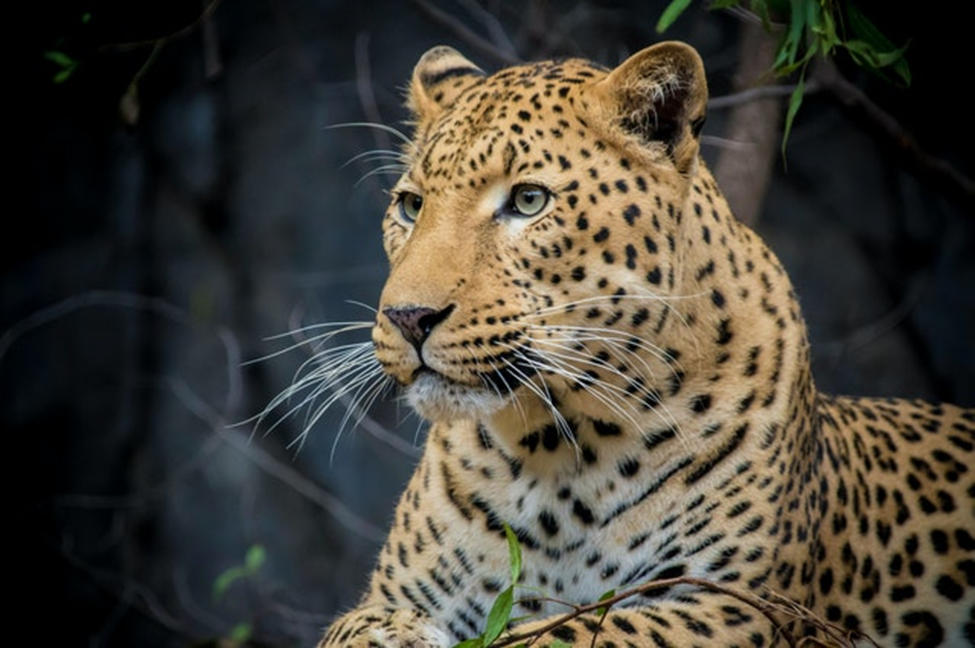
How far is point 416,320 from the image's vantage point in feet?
11.8

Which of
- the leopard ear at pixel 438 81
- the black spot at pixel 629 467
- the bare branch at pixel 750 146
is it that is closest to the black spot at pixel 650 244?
the black spot at pixel 629 467

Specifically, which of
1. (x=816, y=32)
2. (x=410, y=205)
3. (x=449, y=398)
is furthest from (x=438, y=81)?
(x=816, y=32)

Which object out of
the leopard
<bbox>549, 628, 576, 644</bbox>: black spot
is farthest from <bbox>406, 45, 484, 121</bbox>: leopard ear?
<bbox>549, 628, 576, 644</bbox>: black spot

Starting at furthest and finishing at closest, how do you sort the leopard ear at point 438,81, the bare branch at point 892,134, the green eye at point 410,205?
the bare branch at point 892,134
the leopard ear at point 438,81
the green eye at point 410,205

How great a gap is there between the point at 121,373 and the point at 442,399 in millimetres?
5905

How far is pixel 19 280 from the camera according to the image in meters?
8.89

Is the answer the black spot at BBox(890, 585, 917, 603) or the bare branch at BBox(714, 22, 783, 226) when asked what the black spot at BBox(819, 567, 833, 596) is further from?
the bare branch at BBox(714, 22, 783, 226)

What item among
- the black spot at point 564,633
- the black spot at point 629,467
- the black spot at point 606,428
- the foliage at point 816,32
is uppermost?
the foliage at point 816,32

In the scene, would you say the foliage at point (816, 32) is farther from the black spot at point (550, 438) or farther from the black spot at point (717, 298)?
the black spot at point (550, 438)

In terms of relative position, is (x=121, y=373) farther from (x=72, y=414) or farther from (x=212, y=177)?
(x=212, y=177)

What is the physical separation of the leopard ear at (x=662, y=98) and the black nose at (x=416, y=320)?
2.61ft

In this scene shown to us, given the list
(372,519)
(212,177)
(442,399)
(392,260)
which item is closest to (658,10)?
(212,177)

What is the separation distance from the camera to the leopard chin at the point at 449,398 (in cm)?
370

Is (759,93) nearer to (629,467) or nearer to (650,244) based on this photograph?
(650,244)
